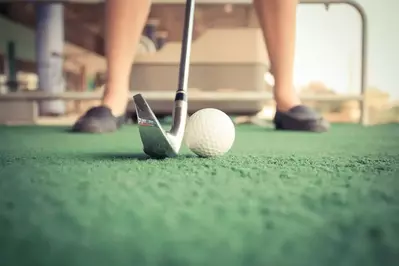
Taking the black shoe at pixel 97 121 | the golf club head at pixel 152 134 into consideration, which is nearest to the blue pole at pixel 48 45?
the black shoe at pixel 97 121

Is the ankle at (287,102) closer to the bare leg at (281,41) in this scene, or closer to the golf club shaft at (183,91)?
the bare leg at (281,41)

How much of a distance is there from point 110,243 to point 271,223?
14cm

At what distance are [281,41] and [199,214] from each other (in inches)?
58.7

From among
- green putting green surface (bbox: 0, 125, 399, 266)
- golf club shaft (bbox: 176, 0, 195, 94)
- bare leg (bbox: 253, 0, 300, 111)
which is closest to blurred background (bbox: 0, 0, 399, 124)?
bare leg (bbox: 253, 0, 300, 111)

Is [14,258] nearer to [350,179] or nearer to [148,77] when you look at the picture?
[350,179]

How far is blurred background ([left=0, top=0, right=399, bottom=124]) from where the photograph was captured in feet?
8.95

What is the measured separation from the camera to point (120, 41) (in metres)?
1.79

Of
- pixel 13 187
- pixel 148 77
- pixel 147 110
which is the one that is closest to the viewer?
pixel 13 187

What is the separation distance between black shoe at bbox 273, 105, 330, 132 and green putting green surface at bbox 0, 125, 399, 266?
36.9 inches

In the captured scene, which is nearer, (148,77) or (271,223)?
(271,223)

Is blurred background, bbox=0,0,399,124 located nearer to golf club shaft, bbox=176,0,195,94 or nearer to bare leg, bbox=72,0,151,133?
bare leg, bbox=72,0,151,133

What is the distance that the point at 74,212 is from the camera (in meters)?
0.49

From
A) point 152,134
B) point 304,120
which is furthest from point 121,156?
point 304,120

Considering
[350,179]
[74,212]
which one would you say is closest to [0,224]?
[74,212]
